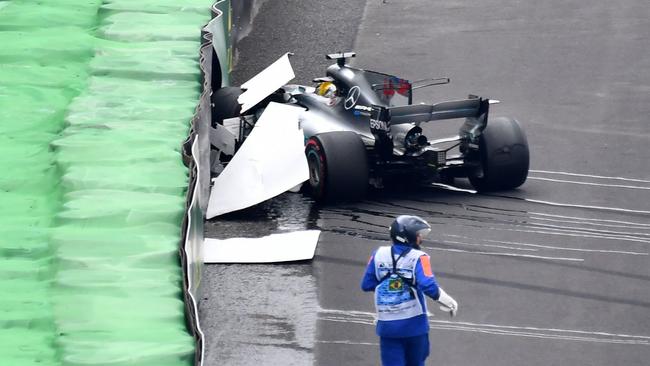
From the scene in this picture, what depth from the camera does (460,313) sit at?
41.1 feet

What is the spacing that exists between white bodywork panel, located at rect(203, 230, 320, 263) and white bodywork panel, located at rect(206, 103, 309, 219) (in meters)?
0.93

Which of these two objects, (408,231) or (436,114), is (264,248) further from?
(408,231)

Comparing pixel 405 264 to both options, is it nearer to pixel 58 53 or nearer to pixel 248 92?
pixel 58 53

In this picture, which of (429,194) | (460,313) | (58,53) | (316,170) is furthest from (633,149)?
(58,53)

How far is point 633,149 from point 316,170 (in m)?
5.20

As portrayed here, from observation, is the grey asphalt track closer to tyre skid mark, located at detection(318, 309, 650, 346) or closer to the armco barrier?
tyre skid mark, located at detection(318, 309, 650, 346)

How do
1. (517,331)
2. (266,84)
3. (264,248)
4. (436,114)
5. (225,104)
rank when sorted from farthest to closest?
(225,104)
(266,84)
(436,114)
(264,248)
(517,331)

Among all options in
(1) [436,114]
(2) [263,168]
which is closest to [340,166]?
(2) [263,168]

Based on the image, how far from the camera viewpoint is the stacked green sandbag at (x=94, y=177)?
7949 millimetres

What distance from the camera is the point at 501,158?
52.4 feet

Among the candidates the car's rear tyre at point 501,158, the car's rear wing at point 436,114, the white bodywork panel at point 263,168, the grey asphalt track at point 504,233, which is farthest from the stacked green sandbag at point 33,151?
the car's rear tyre at point 501,158

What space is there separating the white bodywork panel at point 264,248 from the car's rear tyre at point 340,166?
0.98m

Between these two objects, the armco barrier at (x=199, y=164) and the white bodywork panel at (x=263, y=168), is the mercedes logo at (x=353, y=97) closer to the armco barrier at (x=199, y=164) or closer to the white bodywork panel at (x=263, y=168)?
the white bodywork panel at (x=263, y=168)

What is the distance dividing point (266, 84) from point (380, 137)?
2513mm
